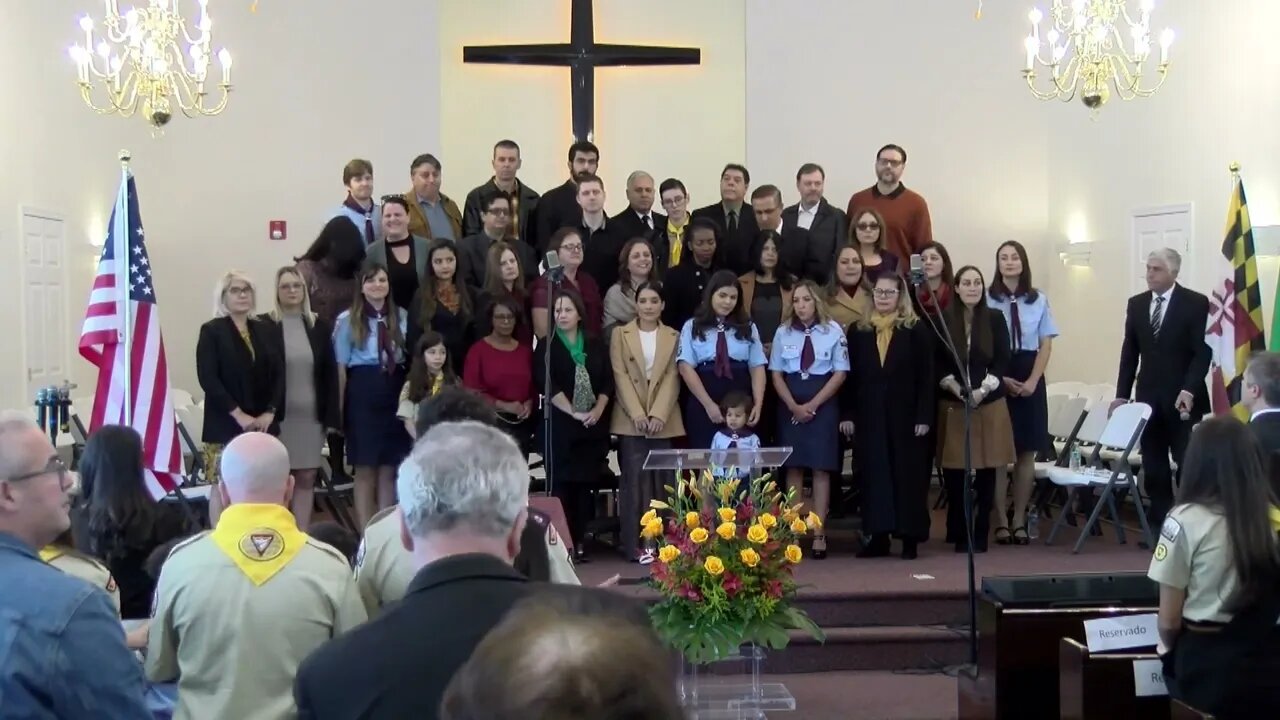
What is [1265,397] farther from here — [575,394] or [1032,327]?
[575,394]

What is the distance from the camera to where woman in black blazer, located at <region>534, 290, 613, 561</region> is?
6.61 metres

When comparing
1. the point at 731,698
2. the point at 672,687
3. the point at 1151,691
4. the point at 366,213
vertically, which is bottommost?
the point at 731,698

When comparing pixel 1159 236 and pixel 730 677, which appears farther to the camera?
pixel 1159 236

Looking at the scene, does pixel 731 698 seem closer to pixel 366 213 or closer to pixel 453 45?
pixel 366 213

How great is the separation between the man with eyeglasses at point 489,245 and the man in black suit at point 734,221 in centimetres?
101

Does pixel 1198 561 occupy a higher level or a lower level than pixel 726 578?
higher

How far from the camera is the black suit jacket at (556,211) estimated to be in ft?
24.5

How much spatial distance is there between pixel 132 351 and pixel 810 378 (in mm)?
3320

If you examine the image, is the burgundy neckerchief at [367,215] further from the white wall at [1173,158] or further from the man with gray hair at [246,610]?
the white wall at [1173,158]

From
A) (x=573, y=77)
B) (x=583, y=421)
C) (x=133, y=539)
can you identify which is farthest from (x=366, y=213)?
(x=133, y=539)

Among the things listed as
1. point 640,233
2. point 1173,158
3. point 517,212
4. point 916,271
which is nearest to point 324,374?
point 517,212

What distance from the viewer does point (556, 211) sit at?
24.6 feet

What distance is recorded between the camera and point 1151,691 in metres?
3.82

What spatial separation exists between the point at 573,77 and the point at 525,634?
30.5ft
